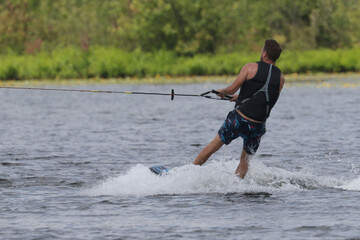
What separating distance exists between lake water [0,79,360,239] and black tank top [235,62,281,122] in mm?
967

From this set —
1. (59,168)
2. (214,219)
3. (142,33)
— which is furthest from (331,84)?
(214,219)

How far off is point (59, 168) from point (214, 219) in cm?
438

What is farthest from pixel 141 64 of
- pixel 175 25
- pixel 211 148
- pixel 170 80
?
pixel 211 148

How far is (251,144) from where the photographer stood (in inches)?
Result: 394

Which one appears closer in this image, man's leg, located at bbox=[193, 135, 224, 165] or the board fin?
man's leg, located at bbox=[193, 135, 224, 165]

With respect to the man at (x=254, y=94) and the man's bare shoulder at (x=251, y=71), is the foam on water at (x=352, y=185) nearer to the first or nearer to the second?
the man at (x=254, y=94)

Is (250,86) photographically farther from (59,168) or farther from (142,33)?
(142,33)

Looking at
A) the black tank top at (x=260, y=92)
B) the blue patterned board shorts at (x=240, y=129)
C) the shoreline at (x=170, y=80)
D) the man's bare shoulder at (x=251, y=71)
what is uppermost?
the man's bare shoulder at (x=251, y=71)

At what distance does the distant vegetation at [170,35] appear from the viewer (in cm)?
3944

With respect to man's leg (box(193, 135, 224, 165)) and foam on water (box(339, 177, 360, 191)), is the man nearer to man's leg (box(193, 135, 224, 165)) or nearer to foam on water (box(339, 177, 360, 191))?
man's leg (box(193, 135, 224, 165))

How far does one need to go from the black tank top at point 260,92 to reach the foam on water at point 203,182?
95cm

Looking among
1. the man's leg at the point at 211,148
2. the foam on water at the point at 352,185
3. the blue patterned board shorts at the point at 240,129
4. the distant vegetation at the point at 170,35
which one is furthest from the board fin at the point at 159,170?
the distant vegetation at the point at 170,35

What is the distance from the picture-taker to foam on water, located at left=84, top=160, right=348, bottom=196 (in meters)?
10.1

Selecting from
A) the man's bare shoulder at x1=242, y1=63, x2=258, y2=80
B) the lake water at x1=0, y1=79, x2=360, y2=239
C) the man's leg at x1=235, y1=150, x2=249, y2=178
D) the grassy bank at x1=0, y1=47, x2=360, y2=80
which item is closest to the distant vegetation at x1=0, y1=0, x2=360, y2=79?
the grassy bank at x1=0, y1=47, x2=360, y2=80
